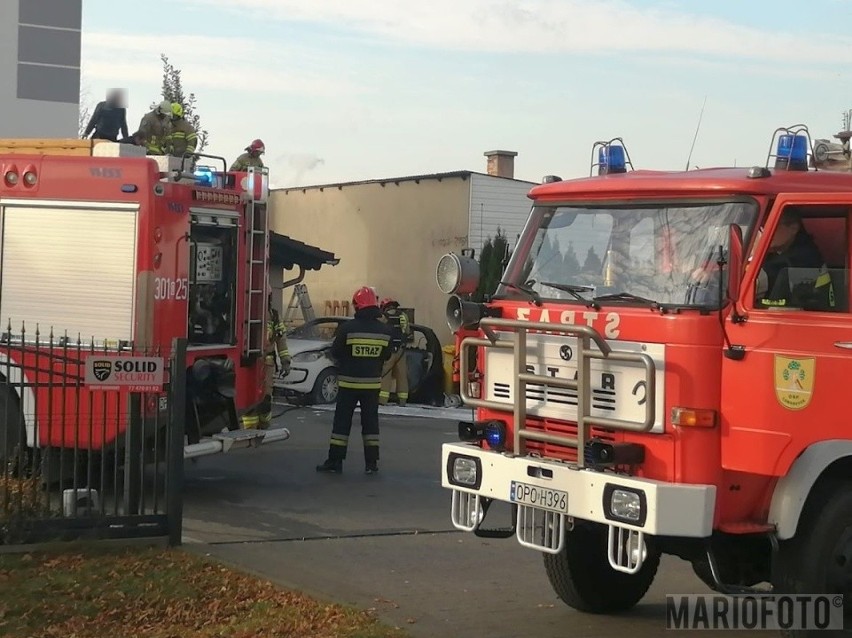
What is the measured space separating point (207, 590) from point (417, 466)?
6.17m

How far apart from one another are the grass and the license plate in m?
0.98

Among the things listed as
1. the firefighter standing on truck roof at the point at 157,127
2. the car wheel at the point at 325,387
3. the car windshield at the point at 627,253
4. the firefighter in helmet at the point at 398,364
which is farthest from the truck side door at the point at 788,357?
the car wheel at the point at 325,387

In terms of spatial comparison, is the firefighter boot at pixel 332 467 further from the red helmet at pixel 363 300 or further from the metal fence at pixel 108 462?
the metal fence at pixel 108 462

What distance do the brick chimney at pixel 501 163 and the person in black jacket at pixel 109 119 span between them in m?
17.2

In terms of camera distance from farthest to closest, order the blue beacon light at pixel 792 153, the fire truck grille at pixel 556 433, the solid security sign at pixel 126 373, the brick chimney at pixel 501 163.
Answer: the brick chimney at pixel 501 163 < the solid security sign at pixel 126 373 < the blue beacon light at pixel 792 153 < the fire truck grille at pixel 556 433

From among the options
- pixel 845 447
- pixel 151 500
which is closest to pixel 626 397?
pixel 845 447

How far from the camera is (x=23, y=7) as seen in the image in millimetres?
22906

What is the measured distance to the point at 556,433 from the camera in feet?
22.1

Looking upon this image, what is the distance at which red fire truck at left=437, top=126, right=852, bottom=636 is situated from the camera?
6070 mm

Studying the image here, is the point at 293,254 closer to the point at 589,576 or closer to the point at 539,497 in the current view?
the point at 589,576

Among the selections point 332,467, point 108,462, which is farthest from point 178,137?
point 108,462

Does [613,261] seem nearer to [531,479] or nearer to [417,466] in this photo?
[531,479]

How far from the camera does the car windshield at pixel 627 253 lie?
637 cm

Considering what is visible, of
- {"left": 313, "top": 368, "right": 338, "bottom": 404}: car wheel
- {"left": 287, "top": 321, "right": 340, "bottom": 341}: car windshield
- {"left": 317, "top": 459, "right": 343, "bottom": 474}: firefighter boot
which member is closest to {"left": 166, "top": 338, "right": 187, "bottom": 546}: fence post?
{"left": 317, "top": 459, "right": 343, "bottom": 474}: firefighter boot
